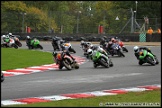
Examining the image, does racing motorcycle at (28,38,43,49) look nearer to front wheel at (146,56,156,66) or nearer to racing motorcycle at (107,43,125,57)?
racing motorcycle at (107,43,125,57)

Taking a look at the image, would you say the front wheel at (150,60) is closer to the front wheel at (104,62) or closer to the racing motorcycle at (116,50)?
the front wheel at (104,62)

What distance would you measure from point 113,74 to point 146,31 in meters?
25.6

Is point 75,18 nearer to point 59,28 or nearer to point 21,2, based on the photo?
point 59,28

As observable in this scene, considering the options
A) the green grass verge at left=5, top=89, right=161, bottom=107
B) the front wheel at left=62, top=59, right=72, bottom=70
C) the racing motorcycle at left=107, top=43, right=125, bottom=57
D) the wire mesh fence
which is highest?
the wire mesh fence

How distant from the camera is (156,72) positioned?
49.4 ft

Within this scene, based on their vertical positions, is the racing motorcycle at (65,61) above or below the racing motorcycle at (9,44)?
below

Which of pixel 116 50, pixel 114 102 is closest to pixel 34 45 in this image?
pixel 116 50

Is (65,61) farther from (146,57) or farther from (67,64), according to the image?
(146,57)

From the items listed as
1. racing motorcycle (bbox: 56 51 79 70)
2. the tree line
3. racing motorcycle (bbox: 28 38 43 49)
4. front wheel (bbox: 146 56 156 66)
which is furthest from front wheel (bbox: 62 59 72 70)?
the tree line

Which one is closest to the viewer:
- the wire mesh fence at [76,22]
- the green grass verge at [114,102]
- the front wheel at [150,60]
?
the green grass verge at [114,102]

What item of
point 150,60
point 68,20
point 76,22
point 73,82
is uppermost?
point 68,20

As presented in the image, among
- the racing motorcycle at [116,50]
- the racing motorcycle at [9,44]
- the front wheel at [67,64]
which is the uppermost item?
the racing motorcycle at [9,44]

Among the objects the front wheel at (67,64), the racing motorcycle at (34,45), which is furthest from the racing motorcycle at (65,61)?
the racing motorcycle at (34,45)

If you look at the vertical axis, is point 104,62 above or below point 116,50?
below
